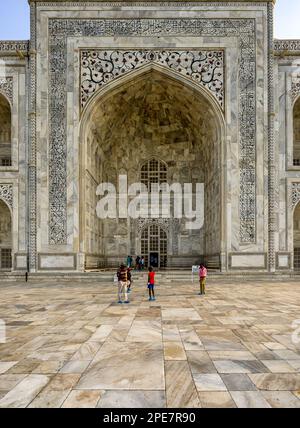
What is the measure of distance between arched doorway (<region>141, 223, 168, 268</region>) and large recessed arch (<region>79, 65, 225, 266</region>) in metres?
0.60

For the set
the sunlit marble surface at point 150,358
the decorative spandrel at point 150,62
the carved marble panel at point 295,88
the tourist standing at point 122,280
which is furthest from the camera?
the carved marble panel at point 295,88

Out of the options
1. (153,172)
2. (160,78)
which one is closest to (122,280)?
(160,78)

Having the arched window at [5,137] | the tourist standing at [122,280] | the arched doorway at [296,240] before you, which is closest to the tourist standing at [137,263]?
the arched doorway at [296,240]

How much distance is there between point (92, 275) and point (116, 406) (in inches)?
517

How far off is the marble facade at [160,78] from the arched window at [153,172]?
17.5ft

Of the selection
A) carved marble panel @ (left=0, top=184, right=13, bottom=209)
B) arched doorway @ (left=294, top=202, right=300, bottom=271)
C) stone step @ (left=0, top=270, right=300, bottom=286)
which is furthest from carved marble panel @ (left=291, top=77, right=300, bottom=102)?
carved marble panel @ (left=0, top=184, right=13, bottom=209)

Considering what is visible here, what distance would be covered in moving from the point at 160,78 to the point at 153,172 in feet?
20.2

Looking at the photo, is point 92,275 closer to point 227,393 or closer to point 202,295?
point 202,295

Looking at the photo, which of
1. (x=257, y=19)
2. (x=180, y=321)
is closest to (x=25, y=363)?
(x=180, y=321)

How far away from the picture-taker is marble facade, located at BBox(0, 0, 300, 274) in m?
16.3

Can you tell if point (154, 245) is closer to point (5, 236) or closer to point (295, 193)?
point (5, 236)

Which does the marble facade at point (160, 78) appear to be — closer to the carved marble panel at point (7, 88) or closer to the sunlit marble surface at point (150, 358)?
the carved marble panel at point (7, 88)

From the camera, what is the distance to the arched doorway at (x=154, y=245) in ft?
70.4
